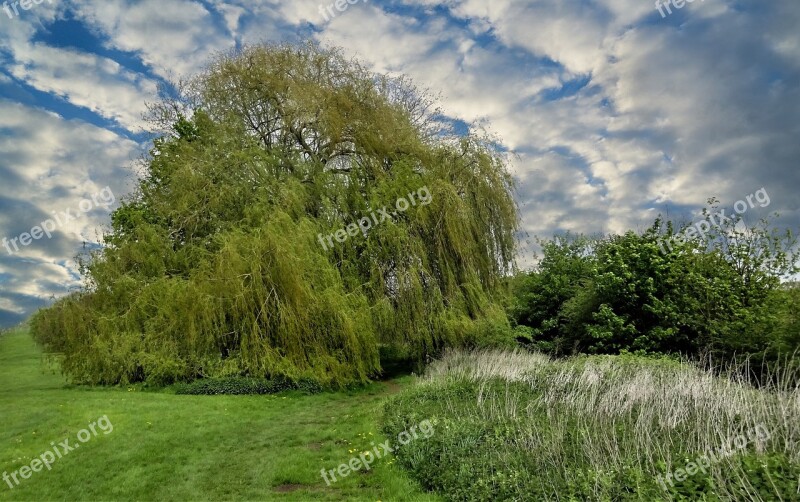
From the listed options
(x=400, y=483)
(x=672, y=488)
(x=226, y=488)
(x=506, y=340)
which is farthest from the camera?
(x=506, y=340)

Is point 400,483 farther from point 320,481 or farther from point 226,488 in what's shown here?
point 226,488

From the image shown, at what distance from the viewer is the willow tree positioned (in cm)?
1612

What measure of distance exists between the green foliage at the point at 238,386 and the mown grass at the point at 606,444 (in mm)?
5475

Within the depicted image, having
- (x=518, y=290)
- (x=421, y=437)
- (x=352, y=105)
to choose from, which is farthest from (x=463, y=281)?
(x=421, y=437)

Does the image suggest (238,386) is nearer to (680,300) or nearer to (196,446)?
(196,446)

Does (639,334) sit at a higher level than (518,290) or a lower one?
lower

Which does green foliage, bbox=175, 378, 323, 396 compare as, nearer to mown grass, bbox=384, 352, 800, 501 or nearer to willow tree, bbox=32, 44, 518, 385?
willow tree, bbox=32, 44, 518, 385

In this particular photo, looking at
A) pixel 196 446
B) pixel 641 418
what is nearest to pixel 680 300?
pixel 641 418

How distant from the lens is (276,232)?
1656 centimetres

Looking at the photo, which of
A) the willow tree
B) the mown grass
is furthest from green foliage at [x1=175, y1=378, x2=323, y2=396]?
the mown grass

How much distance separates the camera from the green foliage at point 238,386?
15586 mm

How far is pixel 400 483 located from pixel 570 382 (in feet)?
18.9

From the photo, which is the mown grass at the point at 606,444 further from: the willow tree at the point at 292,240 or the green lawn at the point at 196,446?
the willow tree at the point at 292,240

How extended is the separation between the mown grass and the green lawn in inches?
36.6
